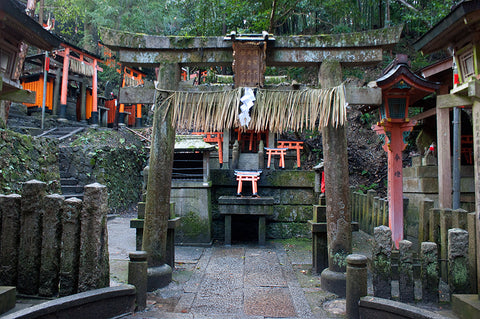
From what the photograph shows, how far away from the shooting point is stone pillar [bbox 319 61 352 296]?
209 inches

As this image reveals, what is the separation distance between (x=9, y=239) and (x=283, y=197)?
24.5ft

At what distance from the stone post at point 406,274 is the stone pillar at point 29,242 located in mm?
4840

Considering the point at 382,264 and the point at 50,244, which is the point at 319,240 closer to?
the point at 382,264

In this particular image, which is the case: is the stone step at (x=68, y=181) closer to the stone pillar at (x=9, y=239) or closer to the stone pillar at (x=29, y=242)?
the stone pillar at (x=9, y=239)

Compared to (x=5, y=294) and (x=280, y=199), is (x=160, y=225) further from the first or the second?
(x=280, y=199)

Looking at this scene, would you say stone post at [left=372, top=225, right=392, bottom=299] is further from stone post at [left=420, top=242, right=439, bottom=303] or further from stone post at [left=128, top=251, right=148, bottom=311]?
stone post at [left=128, top=251, right=148, bottom=311]

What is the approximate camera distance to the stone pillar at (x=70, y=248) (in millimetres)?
3975

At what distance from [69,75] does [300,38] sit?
17.4m

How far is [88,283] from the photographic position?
156 inches

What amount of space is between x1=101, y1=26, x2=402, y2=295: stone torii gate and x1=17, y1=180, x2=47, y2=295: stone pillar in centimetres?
168

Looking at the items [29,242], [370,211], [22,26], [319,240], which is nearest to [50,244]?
[29,242]

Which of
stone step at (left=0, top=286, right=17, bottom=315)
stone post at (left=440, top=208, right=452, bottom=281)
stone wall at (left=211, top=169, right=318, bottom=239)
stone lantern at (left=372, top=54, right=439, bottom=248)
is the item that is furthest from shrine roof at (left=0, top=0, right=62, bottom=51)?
stone post at (left=440, top=208, right=452, bottom=281)

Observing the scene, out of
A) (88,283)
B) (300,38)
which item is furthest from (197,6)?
(88,283)

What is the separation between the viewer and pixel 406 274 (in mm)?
4305
